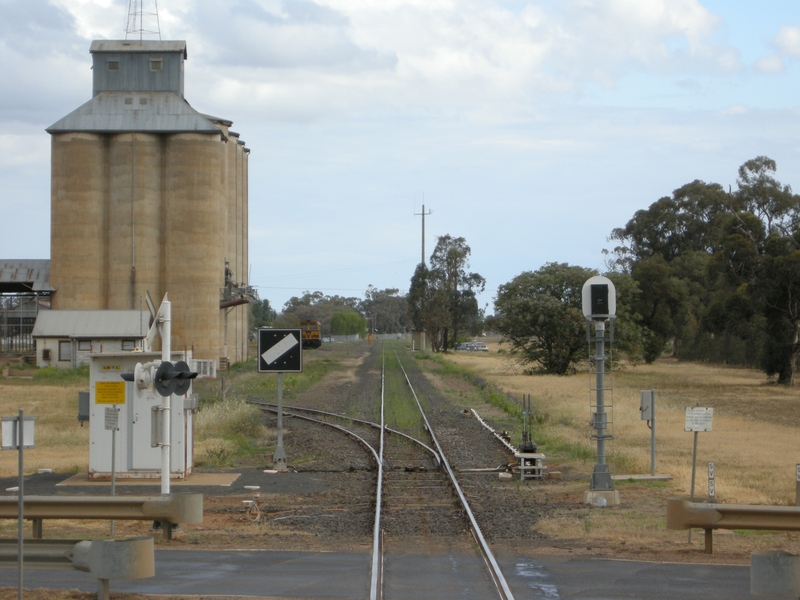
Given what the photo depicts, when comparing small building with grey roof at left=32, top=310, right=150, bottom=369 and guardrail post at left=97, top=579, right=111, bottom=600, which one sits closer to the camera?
guardrail post at left=97, top=579, right=111, bottom=600

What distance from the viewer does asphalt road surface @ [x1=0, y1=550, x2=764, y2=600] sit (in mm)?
8242

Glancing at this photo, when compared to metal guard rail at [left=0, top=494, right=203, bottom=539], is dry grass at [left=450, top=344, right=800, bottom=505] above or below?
below

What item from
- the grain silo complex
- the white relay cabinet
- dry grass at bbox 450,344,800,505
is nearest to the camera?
the white relay cabinet

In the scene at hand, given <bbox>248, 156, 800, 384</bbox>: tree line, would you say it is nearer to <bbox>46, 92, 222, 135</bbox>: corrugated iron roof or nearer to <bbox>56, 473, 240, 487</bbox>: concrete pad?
<bbox>46, 92, 222, 135</bbox>: corrugated iron roof

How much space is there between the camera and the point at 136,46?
196 ft

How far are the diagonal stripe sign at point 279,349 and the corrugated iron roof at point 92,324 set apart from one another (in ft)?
121

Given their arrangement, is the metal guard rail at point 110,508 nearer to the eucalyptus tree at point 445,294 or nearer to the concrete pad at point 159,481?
the concrete pad at point 159,481

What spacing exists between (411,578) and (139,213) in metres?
50.5

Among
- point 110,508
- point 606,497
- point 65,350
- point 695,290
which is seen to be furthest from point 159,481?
point 695,290

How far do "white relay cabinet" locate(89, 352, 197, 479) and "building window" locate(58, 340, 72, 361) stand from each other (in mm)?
40475

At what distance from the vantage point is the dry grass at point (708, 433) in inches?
639

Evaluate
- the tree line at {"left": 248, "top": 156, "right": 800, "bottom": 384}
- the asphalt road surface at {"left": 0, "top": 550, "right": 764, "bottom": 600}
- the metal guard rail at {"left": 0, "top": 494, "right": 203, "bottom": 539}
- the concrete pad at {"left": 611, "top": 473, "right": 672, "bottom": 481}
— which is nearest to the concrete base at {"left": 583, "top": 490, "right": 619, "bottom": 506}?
the concrete pad at {"left": 611, "top": 473, "right": 672, "bottom": 481}

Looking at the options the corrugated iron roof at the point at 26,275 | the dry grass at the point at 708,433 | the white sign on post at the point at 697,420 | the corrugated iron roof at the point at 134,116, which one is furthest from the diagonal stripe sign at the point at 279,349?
the corrugated iron roof at the point at 26,275

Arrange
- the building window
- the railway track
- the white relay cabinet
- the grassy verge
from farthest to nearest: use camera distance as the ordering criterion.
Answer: the building window → the grassy verge → the white relay cabinet → the railway track
